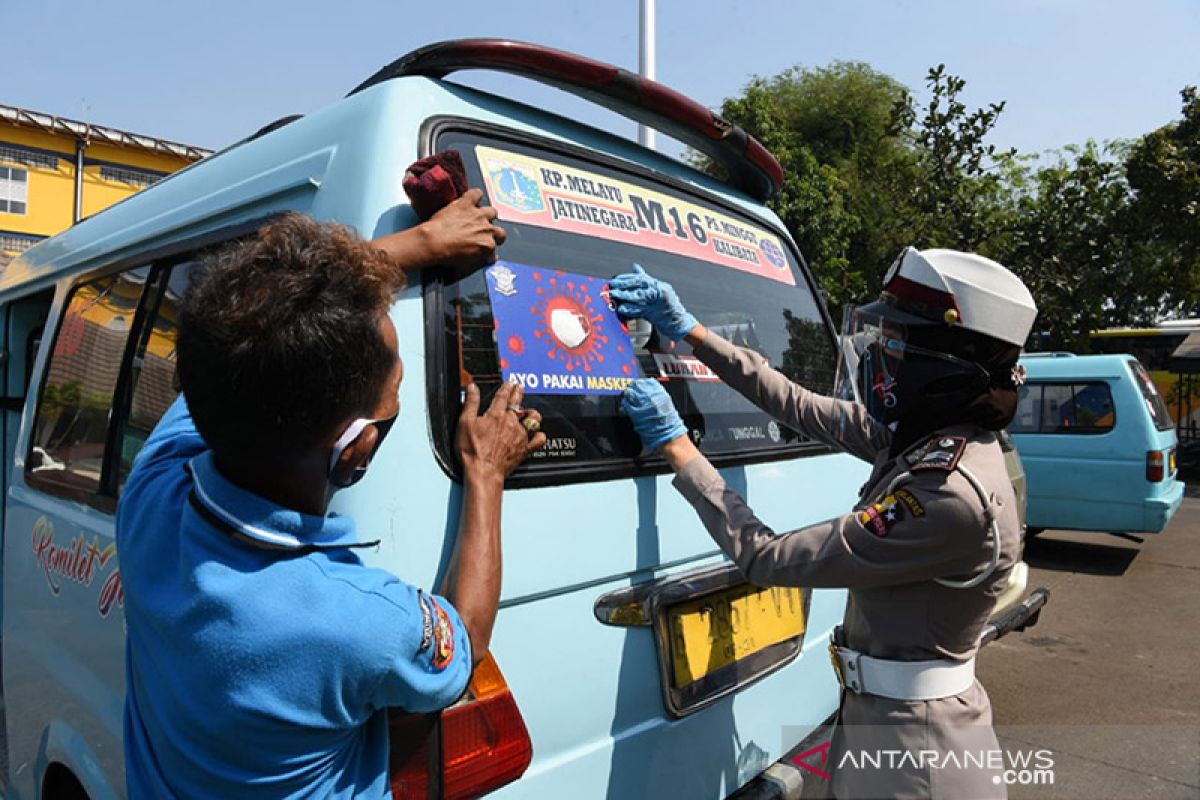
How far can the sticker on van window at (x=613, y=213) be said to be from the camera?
173cm

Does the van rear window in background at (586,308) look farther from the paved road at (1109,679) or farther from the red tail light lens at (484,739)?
the paved road at (1109,679)

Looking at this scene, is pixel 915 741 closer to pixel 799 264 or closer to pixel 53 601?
pixel 799 264

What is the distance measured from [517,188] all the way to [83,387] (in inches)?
61.7

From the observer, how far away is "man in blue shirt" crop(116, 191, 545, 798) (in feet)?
3.34

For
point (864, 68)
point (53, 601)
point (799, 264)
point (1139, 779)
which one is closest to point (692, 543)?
point (799, 264)

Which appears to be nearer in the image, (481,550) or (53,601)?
(481,550)

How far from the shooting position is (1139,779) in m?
3.66

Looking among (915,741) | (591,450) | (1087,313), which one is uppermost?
(1087,313)

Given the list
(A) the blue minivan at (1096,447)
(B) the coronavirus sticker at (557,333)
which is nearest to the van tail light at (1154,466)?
(A) the blue minivan at (1096,447)

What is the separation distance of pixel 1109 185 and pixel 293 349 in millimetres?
17703

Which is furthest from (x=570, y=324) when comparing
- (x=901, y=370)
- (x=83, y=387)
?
(x=83, y=387)

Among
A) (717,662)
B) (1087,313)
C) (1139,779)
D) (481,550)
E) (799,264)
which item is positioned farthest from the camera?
(1087,313)

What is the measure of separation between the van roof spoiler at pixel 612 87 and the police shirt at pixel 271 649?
1.02m

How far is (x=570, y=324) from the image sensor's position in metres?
1.78
